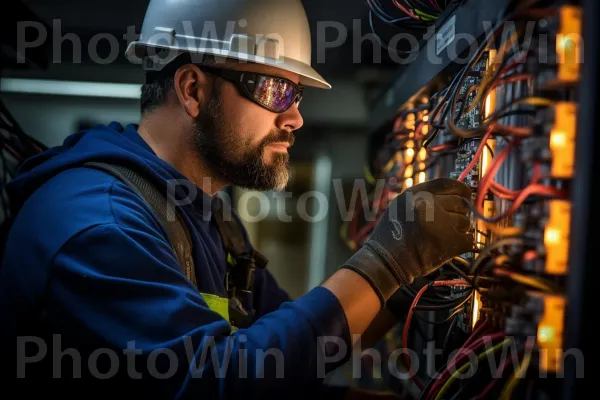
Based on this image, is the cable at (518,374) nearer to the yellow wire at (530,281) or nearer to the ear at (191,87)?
the yellow wire at (530,281)

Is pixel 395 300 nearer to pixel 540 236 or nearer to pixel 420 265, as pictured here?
pixel 420 265

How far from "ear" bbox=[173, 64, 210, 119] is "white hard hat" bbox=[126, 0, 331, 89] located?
48mm

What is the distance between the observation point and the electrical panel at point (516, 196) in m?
0.79

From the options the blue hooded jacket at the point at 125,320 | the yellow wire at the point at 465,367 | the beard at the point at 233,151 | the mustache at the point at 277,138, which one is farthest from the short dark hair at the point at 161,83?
the yellow wire at the point at 465,367

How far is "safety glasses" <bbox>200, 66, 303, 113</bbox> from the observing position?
1493 mm

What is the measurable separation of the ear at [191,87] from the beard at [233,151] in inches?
1.0

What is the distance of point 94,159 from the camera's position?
1.37 m

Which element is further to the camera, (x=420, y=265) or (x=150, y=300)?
(x=420, y=265)

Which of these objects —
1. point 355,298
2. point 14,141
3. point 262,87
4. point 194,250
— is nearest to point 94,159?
point 194,250

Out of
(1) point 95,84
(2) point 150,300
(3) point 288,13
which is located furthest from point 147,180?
(1) point 95,84

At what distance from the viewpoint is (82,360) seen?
1161 millimetres

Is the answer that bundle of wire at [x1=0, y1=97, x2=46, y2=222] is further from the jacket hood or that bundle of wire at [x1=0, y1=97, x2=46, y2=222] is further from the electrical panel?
the electrical panel

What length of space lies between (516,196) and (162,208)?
2.53 ft

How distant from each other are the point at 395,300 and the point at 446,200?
0.54 m
